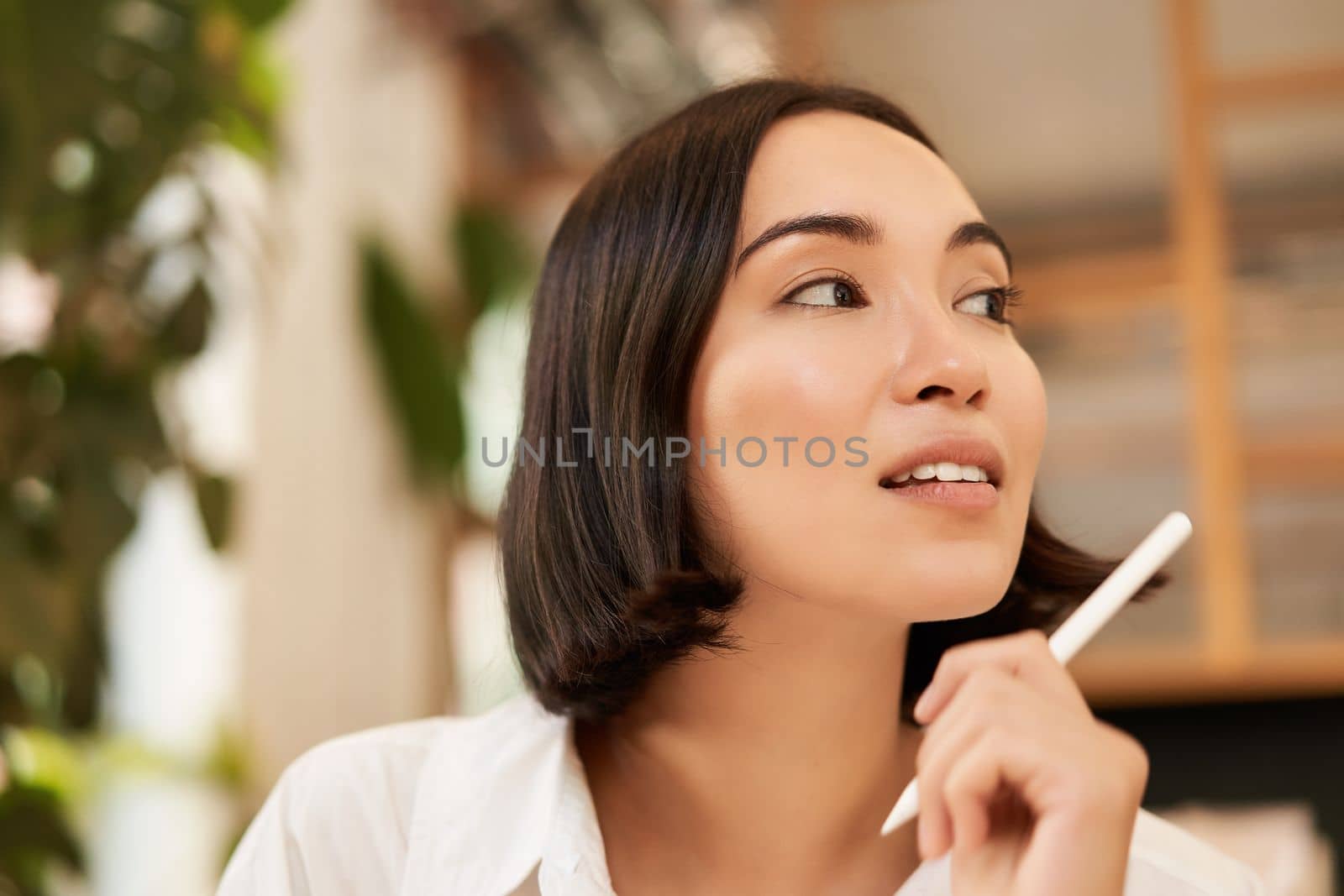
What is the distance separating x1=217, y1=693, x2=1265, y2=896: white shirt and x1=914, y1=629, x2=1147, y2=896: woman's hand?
23cm

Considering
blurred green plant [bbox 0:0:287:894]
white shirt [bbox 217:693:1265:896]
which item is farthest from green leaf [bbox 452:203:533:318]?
white shirt [bbox 217:693:1265:896]

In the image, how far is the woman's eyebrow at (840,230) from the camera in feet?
2.63

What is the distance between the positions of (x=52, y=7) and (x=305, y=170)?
1.23 meters

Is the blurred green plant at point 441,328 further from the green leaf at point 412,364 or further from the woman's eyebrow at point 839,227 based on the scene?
the woman's eyebrow at point 839,227

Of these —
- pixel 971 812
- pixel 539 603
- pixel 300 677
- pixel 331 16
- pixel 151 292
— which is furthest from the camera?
pixel 331 16

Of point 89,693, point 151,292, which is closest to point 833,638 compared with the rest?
point 89,693

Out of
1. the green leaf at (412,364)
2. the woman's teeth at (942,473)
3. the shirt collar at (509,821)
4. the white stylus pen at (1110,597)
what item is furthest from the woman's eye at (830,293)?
the green leaf at (412,364)

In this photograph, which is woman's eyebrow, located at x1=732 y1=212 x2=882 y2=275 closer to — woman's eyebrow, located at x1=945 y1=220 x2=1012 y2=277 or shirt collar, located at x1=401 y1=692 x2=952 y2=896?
woman's eyebrow, located at x1=945 y1=220 x2=1012 y2=277

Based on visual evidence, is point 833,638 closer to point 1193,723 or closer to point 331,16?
point 1193,723

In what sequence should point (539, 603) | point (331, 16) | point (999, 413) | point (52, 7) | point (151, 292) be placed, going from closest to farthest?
point (999, 413)
point (539, 603)
point (52, 7)
point (151, 292)
point (331, 16)

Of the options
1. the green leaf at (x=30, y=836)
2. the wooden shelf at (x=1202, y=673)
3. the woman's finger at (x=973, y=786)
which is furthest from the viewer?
the wooden shelf at (x=1202, y=673)

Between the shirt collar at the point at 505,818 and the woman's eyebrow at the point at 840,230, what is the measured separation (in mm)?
385

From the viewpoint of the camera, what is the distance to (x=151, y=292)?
5.20 ft

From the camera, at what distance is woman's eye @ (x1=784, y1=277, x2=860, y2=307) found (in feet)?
2.64
